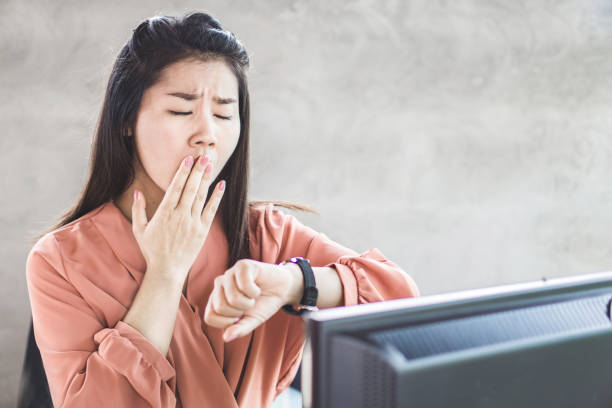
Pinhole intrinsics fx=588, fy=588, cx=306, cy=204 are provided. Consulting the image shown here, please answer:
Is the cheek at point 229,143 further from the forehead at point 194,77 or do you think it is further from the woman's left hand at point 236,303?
the woman's left hand at point 236,303

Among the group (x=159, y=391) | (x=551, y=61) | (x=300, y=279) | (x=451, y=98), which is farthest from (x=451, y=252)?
(x=159, y=391)

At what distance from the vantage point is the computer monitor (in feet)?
1.65

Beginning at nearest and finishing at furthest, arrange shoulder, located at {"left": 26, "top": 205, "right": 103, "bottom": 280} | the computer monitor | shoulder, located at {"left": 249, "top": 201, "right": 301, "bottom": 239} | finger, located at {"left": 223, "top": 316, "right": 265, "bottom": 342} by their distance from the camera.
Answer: the computer monitor, finger, located at {"left": 223, "top": 316, "right": 265, "bottom": 342}, shoulder, located at {"left": 26, "top": 205, "right": 103, "bottom": 280}, shoulder, located at {"left": 249, "top": 201, "right": 301, "bottom": 239}

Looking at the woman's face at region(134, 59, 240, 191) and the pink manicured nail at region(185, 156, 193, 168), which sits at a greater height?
the woman's face at region(134, 59, 240, 191)

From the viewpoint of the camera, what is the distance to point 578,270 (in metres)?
2.97

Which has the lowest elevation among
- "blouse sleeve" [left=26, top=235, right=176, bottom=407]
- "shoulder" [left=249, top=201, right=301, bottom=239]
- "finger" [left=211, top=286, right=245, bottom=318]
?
"blouse sleeve" [left=26, top=235, right=176, bottom=407]

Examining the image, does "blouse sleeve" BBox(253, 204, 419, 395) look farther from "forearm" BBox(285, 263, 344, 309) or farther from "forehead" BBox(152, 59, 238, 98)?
"forehead" BBox(152, 59, 238, 98)

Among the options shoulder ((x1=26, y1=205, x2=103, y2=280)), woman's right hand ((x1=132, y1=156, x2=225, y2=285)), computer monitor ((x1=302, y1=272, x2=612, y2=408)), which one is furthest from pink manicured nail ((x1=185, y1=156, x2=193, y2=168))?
computer monitor ((x1=302, y1=272, x2=612, y2=408))

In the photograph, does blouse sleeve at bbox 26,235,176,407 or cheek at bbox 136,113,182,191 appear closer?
blouse sleeve at bbox 26,235,176,407

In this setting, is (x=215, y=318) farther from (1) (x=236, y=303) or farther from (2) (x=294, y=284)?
(2) (x=294, y=284)

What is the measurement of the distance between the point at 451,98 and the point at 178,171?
177 centimetres

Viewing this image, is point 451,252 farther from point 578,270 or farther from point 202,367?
point 202,367

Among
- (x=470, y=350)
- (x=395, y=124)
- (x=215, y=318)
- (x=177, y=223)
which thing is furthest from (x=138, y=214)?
(x=395, y=124)

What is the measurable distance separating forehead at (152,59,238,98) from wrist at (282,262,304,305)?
0.34 metres
